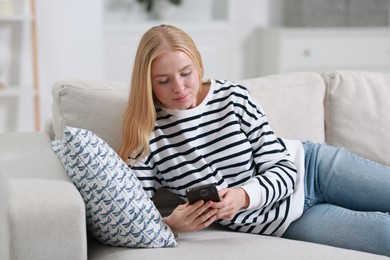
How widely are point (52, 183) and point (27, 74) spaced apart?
2.31 metres

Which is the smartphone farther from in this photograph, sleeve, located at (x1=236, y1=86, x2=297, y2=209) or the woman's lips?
the woman's lips

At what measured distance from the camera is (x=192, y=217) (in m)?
1.80

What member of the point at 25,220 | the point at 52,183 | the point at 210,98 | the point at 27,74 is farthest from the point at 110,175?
the point at 27,74

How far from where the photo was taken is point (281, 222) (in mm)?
1965

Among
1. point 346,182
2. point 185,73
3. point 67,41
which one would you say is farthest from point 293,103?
point 67,41

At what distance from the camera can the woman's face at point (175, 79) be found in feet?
6.27

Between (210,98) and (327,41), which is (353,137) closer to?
(210,98)

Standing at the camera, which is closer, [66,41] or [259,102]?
[259,102]

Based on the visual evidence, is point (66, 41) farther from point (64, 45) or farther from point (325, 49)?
point (325, 49)

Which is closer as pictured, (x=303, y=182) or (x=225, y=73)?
(x=303, y=182)

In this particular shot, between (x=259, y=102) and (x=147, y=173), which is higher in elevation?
(x=259, y=102)

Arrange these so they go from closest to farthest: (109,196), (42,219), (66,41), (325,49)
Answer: (42,219)
(109,196)
(66,41)
(325,49)

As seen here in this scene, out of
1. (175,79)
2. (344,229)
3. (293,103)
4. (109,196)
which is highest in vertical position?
(175,79)

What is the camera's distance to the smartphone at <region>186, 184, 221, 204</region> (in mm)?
1746
